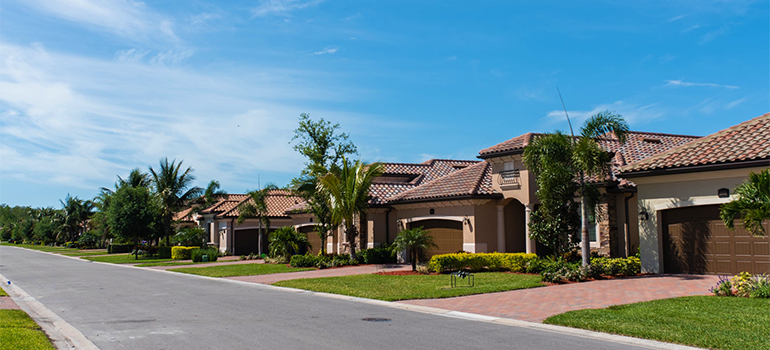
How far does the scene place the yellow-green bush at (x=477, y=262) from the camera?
22547 mm

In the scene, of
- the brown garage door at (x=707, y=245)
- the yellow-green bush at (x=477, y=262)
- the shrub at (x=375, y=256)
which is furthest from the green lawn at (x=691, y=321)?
the shrub at (x=375, y=256)

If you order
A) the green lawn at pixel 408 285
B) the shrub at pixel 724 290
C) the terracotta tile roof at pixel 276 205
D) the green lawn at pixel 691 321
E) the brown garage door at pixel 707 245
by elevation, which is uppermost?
the terracotta tile roof at pixel 276 205

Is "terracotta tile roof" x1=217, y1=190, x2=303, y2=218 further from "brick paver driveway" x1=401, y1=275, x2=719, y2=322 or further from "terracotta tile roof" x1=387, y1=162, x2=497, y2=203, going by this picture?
"brick paver driveway" x1=401, y1=275, x2=719, y2=322

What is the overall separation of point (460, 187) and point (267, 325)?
1719 cm

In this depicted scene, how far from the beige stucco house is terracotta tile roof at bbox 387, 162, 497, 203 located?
7333 millimetres

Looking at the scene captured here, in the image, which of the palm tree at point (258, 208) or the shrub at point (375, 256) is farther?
the palm tree at point (258, 208)

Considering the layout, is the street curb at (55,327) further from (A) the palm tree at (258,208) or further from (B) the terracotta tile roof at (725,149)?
(A) the palm tree at (258,208)

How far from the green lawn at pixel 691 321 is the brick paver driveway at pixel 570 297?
35.3 inches

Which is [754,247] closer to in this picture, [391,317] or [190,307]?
[391,317]

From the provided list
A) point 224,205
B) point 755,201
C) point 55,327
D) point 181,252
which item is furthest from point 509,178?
point 224,205

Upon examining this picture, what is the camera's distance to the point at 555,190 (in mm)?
20422

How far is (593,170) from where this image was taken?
19.0m

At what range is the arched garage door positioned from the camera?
2702 centimetres

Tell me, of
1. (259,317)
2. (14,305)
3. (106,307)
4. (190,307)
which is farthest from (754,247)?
(14,305)
